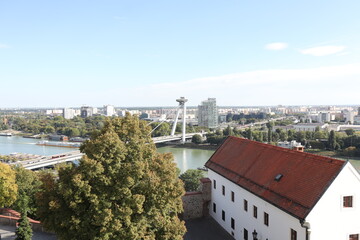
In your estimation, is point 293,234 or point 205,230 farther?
point 205,230

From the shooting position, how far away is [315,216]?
7.28 m

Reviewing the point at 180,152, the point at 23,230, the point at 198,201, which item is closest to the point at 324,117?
the point at 180,152

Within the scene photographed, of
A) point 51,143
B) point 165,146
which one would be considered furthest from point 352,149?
point 51,143

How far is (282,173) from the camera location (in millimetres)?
9000

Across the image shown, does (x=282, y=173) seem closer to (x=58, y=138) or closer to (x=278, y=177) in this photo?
(x=278, y=177)

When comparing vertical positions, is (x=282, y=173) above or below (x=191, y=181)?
above

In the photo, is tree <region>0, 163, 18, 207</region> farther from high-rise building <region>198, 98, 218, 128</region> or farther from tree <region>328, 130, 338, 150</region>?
high-rise building <region>198, 98, 218, 128</region>

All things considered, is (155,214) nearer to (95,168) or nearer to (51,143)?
(95,168)

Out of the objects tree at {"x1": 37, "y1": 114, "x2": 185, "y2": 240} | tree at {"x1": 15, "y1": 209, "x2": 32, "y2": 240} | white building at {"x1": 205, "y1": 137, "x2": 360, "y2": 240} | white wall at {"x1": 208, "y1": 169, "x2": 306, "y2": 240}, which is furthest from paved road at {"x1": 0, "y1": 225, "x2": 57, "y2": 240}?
white building at {"x1": 205, "y1": 137, "x2": 360, "y2": 240}

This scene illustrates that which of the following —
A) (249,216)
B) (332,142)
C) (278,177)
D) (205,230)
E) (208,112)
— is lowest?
(205,230)

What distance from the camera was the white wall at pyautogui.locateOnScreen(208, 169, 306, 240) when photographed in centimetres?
796

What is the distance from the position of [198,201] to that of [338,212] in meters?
6.48

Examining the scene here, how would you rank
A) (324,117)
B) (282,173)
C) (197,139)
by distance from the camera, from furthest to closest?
(324,117), (197,139), (282,173)

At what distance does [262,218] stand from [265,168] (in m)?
1.56
